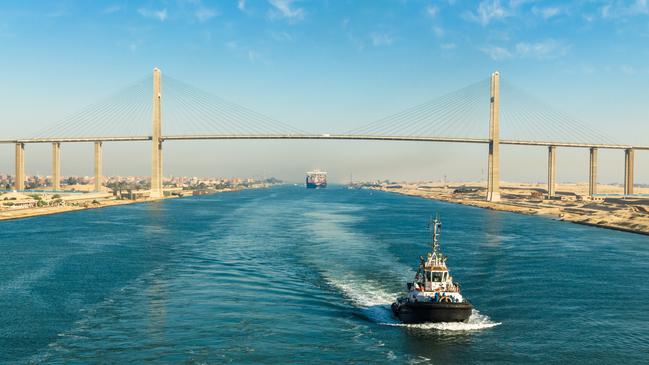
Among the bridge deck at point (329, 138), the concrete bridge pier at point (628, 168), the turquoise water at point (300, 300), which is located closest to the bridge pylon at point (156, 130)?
the bridge deck at point (329, 138)

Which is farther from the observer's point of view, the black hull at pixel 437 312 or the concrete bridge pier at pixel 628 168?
the concrete bridge pier at pixel 628 168

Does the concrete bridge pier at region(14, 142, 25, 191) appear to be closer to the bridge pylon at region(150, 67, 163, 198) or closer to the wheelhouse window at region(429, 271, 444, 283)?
the bridge pylon at region(150, 67, 163, 198)

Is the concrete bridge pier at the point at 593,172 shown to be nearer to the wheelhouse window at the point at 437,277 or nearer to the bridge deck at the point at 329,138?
the bridge deck at the point at 329,138

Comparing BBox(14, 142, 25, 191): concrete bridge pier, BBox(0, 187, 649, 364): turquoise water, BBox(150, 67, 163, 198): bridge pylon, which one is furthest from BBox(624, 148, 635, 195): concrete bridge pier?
BBox(14, 142, 25, 191): concrete bridge pier

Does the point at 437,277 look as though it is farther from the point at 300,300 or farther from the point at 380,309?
the point at 300,300

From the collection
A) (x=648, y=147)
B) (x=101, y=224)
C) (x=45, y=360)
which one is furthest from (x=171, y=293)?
(x=648, y=147)
